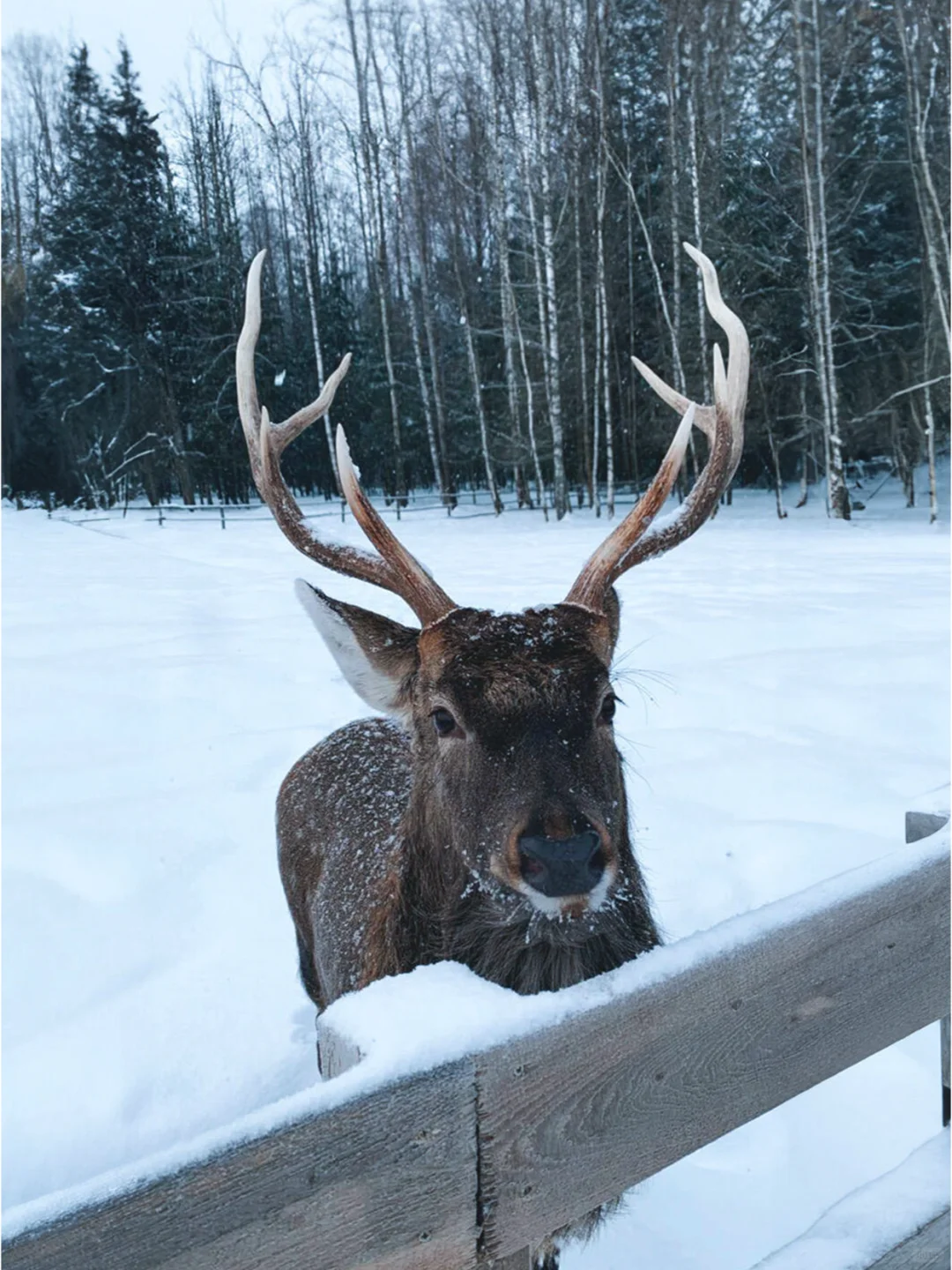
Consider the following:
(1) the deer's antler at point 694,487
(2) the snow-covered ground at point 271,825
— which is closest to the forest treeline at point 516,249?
(2) the snow-covered ground at point 271,825

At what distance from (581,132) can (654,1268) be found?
21.0m

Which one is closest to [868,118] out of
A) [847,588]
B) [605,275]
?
[605,275]

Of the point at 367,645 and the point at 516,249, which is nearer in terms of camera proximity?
the point at 367,645

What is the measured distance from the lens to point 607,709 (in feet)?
7.24

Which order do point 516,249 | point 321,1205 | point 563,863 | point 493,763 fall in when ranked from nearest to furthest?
point 321,1205 < point 563,863 < point 493,763 < point 516,249

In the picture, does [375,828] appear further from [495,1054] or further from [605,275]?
[605,275]

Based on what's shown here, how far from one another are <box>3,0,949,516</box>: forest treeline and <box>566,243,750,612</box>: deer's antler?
615 inches

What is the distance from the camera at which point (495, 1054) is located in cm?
115

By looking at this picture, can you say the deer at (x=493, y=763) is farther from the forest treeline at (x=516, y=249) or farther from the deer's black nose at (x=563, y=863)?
the forest treeline at (x=516, y=249)

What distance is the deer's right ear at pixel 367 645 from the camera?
2402 millimetres

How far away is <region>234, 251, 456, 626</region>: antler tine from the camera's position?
2459 millimetres

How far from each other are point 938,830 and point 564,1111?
4.68ft

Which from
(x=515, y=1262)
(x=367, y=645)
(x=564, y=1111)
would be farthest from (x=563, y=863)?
(x=367, y=645)

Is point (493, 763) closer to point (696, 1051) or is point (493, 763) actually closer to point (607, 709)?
point (607, 709)
